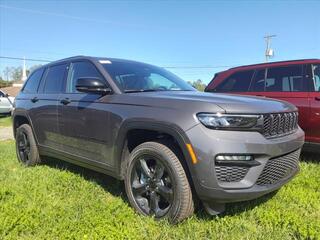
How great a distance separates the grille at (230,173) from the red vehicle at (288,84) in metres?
2.98

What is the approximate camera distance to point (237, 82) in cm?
702

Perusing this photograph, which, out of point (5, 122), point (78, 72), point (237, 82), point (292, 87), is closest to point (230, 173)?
point (78, 72)

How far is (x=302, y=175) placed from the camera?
16.3ft

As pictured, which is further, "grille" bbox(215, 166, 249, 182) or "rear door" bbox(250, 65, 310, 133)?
"rear door" bbox(250, 65, 310, 133)

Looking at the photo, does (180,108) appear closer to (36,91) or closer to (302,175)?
(302,175)

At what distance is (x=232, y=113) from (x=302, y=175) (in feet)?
7.73

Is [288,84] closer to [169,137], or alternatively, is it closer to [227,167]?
[169,137]

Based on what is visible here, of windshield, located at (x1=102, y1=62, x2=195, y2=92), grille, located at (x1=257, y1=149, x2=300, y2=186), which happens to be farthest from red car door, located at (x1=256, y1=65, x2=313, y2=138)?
grille, located at (x1=257, y1=149, x2=300, y2=186)

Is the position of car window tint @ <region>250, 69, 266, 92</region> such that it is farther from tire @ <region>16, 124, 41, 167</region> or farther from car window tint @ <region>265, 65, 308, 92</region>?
tire @ <region>16, 124, 41, 167</region>

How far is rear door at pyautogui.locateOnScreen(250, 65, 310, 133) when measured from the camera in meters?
5.86

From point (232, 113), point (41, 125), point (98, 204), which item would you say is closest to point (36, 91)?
point (41, 125)

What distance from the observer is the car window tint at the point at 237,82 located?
686cm

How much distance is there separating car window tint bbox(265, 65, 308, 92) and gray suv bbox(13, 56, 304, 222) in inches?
84.8

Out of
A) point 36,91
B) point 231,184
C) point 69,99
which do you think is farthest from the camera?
point 36,91
